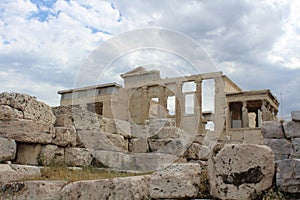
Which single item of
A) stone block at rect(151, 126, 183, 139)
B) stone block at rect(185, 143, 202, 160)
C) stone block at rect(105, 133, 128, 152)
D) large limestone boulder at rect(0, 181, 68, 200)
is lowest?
large limestone boulder at rect(0, 181, 68, 200)

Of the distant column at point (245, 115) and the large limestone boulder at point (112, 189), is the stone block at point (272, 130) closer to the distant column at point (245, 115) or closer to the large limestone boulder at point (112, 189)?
the large limestone boulder at point (112, 189)

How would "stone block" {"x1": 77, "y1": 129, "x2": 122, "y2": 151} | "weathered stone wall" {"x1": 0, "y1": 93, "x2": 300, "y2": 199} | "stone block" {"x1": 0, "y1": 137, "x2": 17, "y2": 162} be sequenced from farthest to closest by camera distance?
"stone block" {"x1": 77, "y1": 129, "x2": 122, "y2": 151}, "stone block" {"x1": 0, "y1": 137, "x2": 17, "y2": 162}, "weathered stone wall" {"x1": 0, "y1": 93, "x2": 300, "y2": 199}

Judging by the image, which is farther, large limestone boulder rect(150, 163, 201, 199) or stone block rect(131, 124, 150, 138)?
stone block rect(131, 124, 150, 138)

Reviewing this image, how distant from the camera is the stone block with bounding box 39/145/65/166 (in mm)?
7414

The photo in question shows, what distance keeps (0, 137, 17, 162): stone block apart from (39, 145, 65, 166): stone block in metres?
0.65

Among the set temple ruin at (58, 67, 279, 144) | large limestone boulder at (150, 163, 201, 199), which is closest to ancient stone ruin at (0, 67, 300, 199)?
large limestone boulder at (150, 163, 201, 199)

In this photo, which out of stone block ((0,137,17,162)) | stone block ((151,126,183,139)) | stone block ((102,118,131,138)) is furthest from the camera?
stone block ((151,126,183,139))

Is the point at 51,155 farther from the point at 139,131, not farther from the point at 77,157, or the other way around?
the point at 139,131

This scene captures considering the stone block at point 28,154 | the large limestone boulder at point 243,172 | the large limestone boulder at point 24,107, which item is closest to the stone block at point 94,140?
the large limestone boulder at point 24,107

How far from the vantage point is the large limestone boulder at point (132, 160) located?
28.2 feet

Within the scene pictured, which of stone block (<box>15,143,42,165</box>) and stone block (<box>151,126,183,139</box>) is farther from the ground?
stone block (<box>151,126,183,139</box>)

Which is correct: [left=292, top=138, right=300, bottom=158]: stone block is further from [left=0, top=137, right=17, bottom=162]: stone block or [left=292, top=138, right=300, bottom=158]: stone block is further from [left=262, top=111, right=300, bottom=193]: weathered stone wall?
[left=0, top=137, right=17, bottom=162]: stone block

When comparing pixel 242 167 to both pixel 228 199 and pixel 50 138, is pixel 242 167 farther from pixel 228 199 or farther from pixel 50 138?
pixel 50 138

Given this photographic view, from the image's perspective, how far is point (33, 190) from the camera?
17.9 feet
